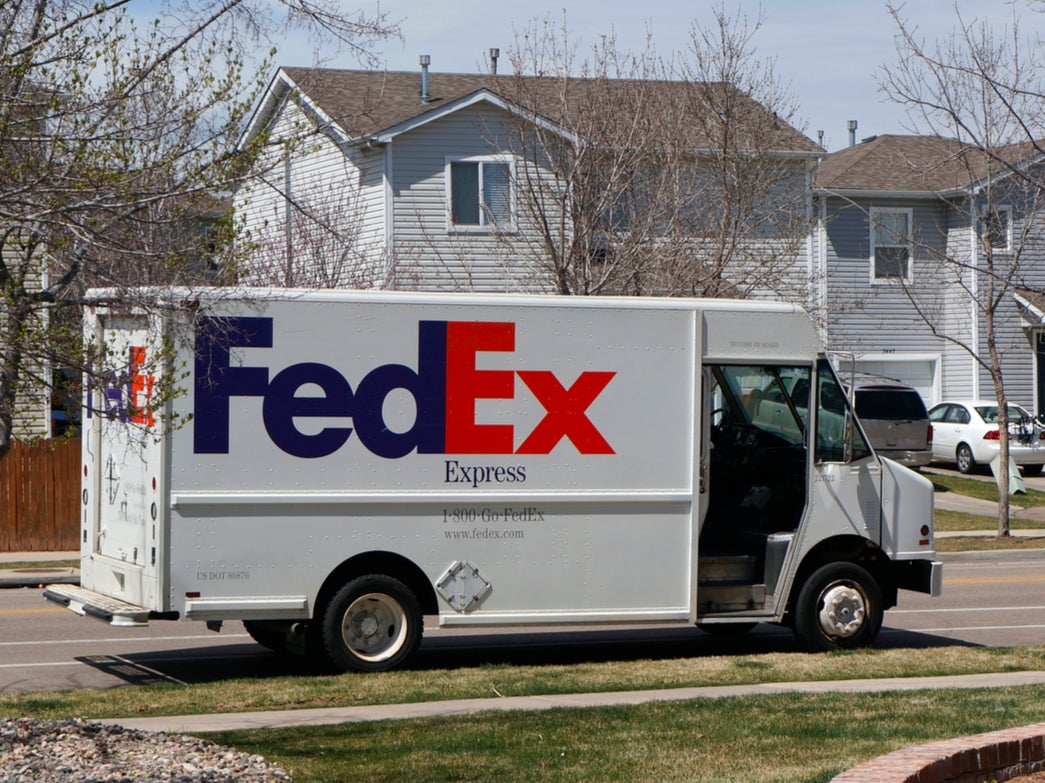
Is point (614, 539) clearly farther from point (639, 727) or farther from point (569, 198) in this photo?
point (569, 198)

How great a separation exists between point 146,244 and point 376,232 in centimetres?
2336

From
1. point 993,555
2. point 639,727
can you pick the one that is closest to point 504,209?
point 993,555

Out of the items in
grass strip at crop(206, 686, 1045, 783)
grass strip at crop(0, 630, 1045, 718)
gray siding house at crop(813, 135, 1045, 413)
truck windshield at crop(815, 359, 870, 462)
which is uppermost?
gray siding house at crop(813, 135, 1045, 413)

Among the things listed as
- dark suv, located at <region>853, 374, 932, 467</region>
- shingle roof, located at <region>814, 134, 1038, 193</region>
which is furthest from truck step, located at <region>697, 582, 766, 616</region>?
shingle roof, located at <region>814, 134, 1038, 193</region>

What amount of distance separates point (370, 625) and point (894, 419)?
70.5ft

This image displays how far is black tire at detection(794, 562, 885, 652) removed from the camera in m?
12.7

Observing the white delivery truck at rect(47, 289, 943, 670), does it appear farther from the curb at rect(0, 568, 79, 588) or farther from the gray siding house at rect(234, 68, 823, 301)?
the curb at rect(0, 568, 79, 588)

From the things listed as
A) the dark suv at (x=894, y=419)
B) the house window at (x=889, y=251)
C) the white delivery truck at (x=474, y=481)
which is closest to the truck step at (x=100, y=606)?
the white delivery truck at (x=474, y=481)

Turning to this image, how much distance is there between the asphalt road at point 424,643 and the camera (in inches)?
479

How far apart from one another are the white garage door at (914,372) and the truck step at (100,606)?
28619 mm

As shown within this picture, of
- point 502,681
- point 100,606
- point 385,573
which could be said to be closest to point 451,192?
point 385,573

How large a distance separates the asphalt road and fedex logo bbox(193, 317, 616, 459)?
210 centimetres

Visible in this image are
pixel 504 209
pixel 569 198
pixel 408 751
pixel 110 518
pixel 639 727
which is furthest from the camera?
pixel 504 209

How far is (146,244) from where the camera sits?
24.8ft
